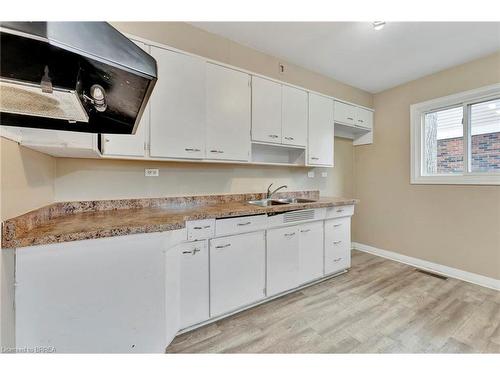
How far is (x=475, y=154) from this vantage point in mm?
2521

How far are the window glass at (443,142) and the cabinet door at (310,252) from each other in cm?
196

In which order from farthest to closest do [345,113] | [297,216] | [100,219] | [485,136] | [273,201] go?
[345,113], [273,201], [485,136], [297,216], [100,219]

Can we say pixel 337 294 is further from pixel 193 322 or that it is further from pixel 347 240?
pixel 193 322

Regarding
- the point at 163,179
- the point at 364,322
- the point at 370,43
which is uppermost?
the point at 370,43

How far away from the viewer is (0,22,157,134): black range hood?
55cm

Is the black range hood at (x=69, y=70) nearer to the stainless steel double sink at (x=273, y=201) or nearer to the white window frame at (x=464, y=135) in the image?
the stainless steel double sink at (x=273, y=201)

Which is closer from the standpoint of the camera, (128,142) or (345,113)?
(128,142)

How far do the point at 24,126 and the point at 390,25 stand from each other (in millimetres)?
2946

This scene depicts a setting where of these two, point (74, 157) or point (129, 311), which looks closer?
point (129, 311)

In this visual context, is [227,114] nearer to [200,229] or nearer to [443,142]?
[200,229]

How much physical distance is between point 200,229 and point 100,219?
0.65 metres

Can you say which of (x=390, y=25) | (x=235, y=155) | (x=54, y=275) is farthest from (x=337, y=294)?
(x=390, y=25)

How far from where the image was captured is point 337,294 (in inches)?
85.4

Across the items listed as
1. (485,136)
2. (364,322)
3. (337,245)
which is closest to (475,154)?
(485,136)
